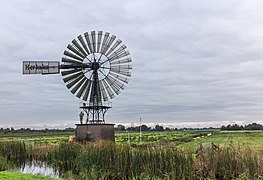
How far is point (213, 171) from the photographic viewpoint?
523 inches

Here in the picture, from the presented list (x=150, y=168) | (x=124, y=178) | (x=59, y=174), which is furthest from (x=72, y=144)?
(x=150, y=168)

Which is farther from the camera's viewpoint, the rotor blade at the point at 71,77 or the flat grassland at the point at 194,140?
the rotor blade at the point at 71,77

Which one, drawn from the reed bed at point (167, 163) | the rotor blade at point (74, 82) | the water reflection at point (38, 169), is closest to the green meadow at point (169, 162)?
the reed bed at point (167, 163)

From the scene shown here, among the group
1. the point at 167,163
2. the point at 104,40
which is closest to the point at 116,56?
the point at 104,40

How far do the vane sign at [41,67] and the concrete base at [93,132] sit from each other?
5443 mm

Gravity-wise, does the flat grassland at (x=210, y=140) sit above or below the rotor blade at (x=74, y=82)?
below

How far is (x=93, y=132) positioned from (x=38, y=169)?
24.5ft

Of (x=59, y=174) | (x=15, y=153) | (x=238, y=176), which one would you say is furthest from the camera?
(x=15, y=153)

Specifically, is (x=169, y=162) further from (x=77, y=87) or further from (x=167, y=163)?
(x=77, y=87)

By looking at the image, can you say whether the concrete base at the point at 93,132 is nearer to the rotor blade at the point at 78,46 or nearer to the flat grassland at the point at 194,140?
the flat grassland at the point at 194,140

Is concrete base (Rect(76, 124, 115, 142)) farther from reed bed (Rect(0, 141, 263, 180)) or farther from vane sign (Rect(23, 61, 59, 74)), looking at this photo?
reed bed (Rect(0, 141, 263, 180))

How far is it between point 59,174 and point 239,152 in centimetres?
1010

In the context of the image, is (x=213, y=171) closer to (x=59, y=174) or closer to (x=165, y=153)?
(x=165, y=153)

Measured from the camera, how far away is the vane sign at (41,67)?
27634 millimetres
